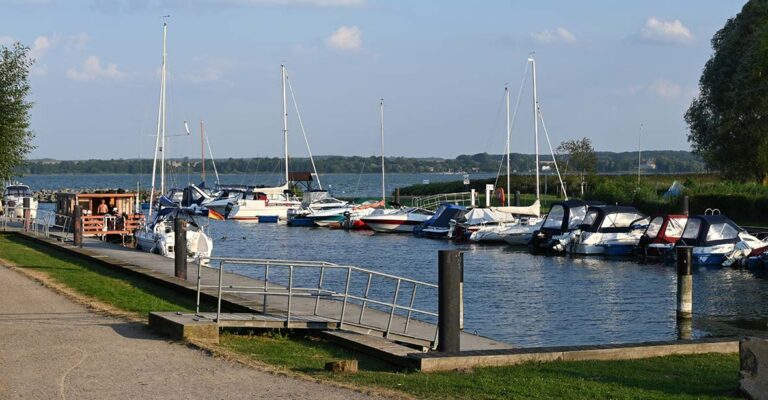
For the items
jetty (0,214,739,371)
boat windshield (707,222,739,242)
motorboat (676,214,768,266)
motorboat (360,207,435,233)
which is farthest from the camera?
motorboat (360,207,435,233)

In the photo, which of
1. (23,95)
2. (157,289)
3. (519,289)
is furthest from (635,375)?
(23,95)

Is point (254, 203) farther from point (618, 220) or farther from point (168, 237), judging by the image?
point (168, 237)

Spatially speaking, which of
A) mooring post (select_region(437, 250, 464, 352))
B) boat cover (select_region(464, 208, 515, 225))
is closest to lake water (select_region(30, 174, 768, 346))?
boat cover (select_region(464, 208, 515, 225))

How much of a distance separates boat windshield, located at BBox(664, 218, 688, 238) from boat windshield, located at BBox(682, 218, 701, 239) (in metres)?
1.73

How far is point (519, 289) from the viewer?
36375mm

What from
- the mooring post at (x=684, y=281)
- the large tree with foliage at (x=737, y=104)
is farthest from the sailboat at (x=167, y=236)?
the large tree with foliage at (x=737, y=104)

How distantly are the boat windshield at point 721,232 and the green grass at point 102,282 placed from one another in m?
27.3

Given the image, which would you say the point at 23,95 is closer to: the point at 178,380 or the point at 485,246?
the point at 485,246

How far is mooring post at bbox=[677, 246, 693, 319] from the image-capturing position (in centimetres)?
2803

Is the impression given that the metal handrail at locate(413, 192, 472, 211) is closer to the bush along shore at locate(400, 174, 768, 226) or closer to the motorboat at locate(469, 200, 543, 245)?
the bush along shore at locate(400, 174, 768, 226)

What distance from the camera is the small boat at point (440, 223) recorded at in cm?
6562

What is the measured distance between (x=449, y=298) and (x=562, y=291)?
22020 mm

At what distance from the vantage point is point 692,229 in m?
46.8

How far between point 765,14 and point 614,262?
27.3 meters
